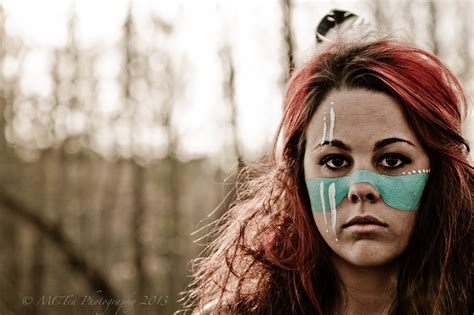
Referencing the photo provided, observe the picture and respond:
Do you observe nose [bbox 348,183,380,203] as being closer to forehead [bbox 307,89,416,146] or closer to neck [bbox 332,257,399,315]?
forehead [bbox 307,89,416,146]

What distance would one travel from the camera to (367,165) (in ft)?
7.52

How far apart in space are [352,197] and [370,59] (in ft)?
1.91

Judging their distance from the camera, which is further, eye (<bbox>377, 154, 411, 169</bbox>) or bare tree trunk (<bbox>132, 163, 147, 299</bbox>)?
bare tree trunk (<bbox>132, 163, 147, 299</bbox>)

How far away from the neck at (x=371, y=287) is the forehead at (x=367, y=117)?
1.72 feet

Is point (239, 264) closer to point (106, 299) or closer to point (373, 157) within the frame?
point (373, 157)

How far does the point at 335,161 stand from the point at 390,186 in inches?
9.3

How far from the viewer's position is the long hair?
2.36m

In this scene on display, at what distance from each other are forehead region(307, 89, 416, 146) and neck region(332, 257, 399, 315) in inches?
20.7

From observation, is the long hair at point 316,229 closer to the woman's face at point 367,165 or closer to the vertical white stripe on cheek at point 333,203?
the woman's face at point 367,165

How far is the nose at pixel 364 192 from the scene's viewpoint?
89.0 inches

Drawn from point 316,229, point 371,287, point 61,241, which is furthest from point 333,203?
point 61,241

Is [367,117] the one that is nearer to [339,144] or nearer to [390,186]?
[339,144]

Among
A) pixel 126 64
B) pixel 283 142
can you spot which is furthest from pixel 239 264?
pixel 126 64

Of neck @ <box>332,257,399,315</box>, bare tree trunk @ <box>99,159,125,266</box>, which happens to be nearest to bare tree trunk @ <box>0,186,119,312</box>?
bare tree trunk @ <box>99,159,125,266</box>
